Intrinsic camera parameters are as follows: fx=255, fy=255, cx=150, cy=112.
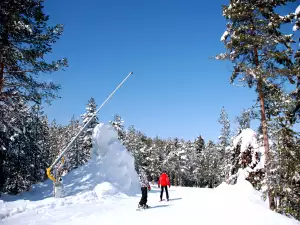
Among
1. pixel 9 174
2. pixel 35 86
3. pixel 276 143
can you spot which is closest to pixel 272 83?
pixel 276 143

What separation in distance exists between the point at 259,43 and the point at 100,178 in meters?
14.9

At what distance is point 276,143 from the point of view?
49.2ft

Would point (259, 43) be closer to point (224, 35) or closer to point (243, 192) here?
point (224, 35)

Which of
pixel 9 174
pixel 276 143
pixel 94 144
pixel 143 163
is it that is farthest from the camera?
pixel 143 163

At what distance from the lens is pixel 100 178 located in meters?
20.4

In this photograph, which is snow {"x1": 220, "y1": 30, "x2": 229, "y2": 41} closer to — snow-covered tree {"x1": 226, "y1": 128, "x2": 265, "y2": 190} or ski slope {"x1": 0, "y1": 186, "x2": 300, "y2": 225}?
snow-covered tree {"x1": 226, "y1": 128, "x2": 265, "y2": 190}

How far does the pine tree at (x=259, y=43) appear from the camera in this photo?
14.3 metres

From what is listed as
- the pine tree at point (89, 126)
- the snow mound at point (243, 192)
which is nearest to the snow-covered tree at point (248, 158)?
the snow mound at point (243, 192)

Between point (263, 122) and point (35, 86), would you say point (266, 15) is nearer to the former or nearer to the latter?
point (263, 122)

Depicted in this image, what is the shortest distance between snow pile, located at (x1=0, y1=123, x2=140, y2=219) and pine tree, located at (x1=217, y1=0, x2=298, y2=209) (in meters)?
11.1

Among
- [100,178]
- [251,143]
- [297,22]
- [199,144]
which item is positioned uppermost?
[297,22]

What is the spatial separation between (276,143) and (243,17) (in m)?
7.80

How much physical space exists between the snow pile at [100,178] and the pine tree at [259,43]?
36.4 ft

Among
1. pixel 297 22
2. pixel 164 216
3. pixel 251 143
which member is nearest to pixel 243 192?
pixel 251 143
